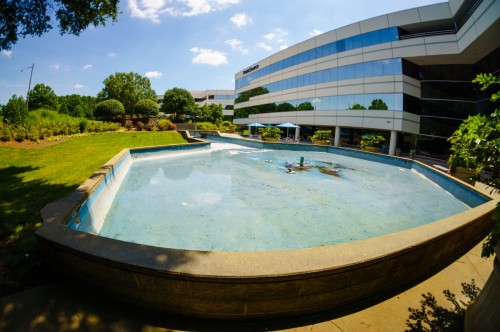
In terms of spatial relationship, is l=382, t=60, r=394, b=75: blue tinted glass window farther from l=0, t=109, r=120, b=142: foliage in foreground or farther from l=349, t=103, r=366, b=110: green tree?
l=0, t=109, r=120, b=142: foliage in foreground

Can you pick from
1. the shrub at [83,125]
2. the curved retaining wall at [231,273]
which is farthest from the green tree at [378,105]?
the shrub at [83,125]

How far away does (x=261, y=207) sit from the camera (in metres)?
8.64

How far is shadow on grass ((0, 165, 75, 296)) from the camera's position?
330 centimetres

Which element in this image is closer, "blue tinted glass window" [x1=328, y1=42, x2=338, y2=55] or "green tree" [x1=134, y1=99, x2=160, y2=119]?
"blue tinted glass window" [x1=328, y1=42, x2=338, y2=55]

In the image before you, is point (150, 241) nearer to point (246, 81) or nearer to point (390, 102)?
point (390, 102)

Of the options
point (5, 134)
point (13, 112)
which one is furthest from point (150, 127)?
point (5, 134)

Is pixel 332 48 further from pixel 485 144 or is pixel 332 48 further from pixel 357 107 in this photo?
pixel 485 144

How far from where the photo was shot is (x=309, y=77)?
32375 millimetres

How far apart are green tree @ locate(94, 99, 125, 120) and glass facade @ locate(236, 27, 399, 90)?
26.3 m

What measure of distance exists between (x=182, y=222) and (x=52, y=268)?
3.77 metres

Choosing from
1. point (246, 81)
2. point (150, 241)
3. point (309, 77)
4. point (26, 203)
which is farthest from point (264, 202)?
point (246, 81)

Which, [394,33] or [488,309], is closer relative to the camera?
[488,309]

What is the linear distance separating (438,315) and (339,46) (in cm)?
3189

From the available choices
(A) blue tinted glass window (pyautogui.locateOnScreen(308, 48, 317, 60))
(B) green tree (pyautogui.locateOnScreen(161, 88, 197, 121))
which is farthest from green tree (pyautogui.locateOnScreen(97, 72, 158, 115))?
(A) blue tinted glass window (pyautogui.locateOnScreen(308, 48, 317, 60))
